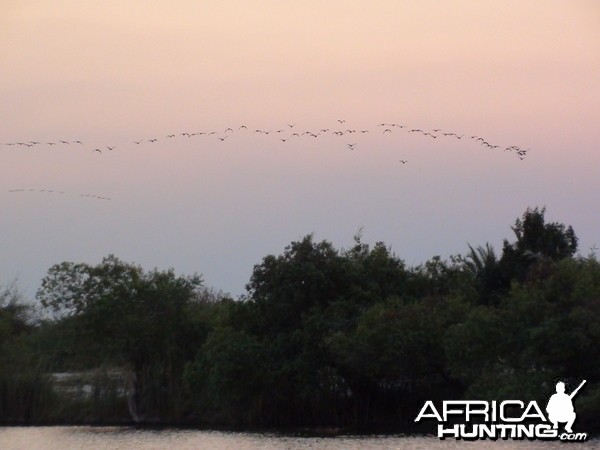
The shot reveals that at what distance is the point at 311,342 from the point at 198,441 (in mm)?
7184

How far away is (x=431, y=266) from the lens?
168ft

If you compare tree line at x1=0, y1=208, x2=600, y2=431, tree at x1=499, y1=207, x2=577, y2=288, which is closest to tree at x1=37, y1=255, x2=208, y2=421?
tree line at x1=0, y1=208, x2=600, y2=431

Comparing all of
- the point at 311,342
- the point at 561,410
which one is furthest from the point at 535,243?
the point at 561,410

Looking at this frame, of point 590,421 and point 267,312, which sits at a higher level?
point 267,312

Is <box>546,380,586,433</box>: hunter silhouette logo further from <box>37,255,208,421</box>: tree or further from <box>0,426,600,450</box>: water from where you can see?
<box>37,255,208,421</box>: tree

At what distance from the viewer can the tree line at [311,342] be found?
3794 centimetres

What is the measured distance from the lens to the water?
37.9 m

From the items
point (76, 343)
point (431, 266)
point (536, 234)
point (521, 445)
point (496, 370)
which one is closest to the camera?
point (521, 445)

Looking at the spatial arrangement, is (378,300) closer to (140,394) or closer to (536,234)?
(140,394)

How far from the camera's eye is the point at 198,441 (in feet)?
144

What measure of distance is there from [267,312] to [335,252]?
13.4 ft

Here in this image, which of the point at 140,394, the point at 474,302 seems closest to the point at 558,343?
the point at 474,302

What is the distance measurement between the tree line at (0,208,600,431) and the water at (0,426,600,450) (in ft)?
6.45

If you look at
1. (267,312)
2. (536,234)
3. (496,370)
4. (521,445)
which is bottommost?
(521,445)
